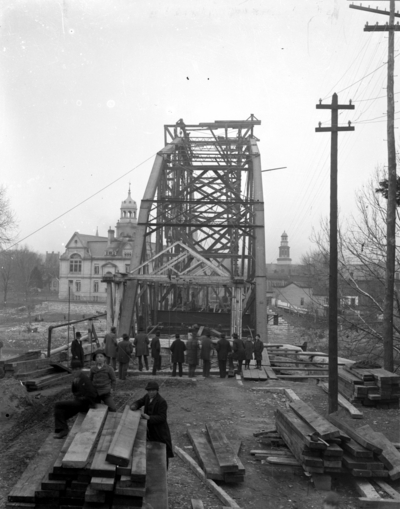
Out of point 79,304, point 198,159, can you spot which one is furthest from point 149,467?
point 79,304

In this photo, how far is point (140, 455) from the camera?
5191mm

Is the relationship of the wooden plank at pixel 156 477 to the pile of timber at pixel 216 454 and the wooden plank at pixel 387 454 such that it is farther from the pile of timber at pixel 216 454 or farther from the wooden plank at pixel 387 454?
the wooden plank at pixel 387 454

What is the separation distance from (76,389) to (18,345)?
22304 mm

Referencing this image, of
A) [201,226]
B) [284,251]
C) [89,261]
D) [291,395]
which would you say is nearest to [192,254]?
[201,226]

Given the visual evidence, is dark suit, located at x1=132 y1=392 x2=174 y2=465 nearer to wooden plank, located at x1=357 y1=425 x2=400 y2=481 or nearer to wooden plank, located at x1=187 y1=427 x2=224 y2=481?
wooden plank, located at x1=187 y1=427 x2=224 y2=481

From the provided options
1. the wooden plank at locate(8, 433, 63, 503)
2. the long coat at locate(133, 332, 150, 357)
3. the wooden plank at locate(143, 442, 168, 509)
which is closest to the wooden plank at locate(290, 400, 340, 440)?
the wooden plank at locate(143, 442, 168, 509)

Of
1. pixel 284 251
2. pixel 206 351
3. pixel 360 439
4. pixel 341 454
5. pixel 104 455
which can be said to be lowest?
pixel 341 454

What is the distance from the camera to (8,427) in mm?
8781

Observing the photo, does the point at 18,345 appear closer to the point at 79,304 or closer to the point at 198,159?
the point at 198,159

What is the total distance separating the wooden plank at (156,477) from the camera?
487cm

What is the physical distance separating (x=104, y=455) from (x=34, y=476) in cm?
89

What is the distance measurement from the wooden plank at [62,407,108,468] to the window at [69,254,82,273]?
211 ft

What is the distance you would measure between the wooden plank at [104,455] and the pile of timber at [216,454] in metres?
1.58

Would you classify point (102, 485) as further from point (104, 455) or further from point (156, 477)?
point (156, 477)
